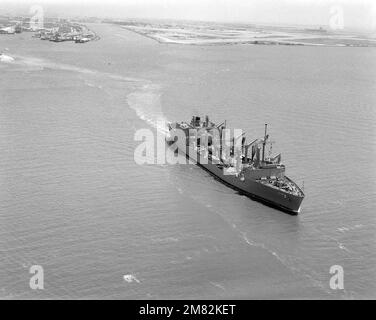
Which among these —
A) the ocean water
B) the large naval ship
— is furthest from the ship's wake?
the large naval ship

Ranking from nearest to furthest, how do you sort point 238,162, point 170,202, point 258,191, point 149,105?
point 170,202, point 258,191, point 238,162, point 149,105

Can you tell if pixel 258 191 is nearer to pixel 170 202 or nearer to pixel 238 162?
pixel 238 162

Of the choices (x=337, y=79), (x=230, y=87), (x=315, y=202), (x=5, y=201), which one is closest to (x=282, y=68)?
(x=337, y=79)

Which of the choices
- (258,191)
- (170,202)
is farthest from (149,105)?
(170,202)

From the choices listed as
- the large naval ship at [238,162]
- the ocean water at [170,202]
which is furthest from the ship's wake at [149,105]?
the large naval ship at [238,162]

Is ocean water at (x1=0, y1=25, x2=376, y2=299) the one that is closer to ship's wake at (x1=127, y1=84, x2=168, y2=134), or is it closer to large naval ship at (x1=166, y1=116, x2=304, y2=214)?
ship's wake at (x1=127, y1=84, x2=168, y2=134)

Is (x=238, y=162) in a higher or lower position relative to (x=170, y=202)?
higher
